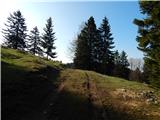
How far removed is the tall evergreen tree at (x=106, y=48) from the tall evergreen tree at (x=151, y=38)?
3759 cm

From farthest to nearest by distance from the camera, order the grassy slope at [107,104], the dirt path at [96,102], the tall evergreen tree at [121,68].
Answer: the tall evergreen tree at [121,68]
the grassy slope at [107,104]
the dirt path at [96,102]

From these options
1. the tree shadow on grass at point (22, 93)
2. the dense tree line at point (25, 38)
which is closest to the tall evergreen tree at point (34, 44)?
the dense tree line at point (25, 38)

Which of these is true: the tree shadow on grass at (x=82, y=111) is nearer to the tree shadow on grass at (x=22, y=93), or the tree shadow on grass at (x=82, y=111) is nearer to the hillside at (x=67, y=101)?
the hillside at (x=67, y=101)

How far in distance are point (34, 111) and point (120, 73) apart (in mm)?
62049

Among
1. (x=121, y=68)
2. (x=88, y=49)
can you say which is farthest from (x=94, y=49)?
(x=121, y=68)

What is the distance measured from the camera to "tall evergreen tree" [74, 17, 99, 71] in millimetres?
64438

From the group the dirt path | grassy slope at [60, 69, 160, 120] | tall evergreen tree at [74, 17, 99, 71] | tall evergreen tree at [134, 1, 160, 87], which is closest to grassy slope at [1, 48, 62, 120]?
grassy slope at [60, 69, 160, 120]

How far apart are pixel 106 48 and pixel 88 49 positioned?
20.7 ft

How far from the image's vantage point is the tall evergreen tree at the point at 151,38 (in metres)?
26.3

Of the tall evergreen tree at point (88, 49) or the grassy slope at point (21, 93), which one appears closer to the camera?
the grassy slope at point (21, 93)

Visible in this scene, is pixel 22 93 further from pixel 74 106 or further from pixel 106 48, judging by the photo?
pixel 106 48

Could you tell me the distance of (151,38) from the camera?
2684 cm

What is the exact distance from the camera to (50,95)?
2303 centimetres

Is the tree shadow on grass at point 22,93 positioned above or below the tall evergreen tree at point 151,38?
below
